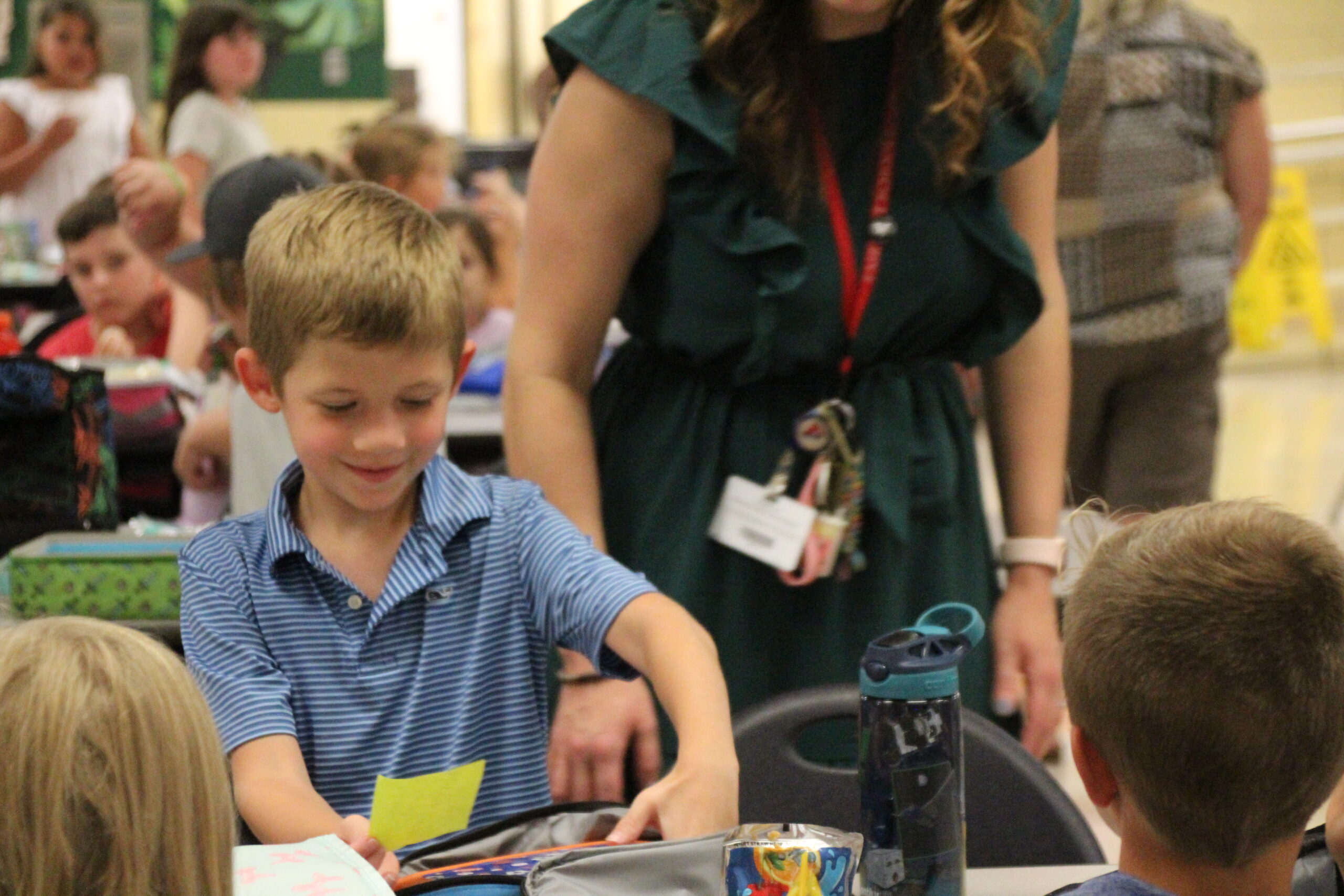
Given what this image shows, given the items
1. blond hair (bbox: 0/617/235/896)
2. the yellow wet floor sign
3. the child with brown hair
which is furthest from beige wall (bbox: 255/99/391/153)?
blond hair (bbox: 0/617/235/896)

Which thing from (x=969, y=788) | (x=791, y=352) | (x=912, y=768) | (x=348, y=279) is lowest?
(x=969, y=788)

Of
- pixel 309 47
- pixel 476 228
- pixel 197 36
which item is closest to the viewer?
pixel 476 228

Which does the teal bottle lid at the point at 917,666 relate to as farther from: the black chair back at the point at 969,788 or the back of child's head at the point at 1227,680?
the black chair back at the point at 969,788

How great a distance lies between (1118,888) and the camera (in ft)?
3.44

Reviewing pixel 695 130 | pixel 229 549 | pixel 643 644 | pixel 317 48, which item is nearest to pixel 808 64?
pixel 695 130

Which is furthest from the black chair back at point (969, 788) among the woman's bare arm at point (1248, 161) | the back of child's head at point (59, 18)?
the back of child's head at point (59, 18)

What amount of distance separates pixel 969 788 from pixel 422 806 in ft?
2.08

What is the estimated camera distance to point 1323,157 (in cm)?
1084

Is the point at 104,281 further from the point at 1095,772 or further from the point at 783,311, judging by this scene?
the point at 1095,772

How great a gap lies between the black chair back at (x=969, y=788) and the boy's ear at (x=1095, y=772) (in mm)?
465

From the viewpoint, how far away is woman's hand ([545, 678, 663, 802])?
1.65 meters

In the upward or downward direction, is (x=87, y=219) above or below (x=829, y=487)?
above

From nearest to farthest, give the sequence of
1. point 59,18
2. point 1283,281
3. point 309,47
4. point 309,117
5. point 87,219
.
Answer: point 87,219 < point 59,18 < point 309,47 < point 309,117 < point 1283,281

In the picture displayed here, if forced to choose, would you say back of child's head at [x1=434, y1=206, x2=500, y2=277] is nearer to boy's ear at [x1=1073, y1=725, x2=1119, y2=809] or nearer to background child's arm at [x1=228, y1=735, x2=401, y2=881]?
background child's arm at [x1=228, y1=735, x2=401, y2=881]
